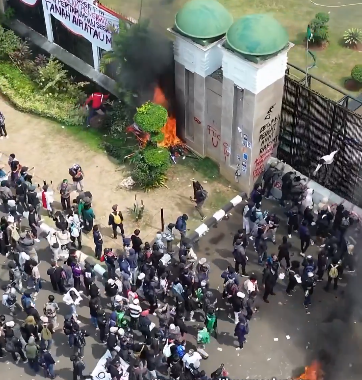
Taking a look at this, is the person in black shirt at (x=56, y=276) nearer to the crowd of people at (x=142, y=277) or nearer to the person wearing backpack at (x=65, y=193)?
the crowd of people at (x=142, y=277)

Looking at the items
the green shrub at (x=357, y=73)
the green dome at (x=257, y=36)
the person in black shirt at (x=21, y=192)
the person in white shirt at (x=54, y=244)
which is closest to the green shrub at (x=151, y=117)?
the green dome at (x=257, y=36)

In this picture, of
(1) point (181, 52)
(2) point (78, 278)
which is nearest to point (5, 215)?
(2) point (78, 278)

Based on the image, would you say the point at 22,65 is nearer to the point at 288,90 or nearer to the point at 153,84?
the point at 153,84

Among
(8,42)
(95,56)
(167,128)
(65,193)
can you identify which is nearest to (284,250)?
(167,128)

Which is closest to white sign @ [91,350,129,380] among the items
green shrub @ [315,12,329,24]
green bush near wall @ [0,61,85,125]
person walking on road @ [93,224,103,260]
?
person walking on road @ [93,224,103,260]

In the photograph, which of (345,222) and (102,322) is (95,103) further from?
(345,222)

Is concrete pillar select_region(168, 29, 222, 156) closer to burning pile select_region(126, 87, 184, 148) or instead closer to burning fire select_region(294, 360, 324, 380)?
burning pile select_region(126, 87, 184, 148)
